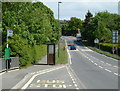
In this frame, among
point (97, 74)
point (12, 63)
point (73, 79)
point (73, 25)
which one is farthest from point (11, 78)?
point (73, 25)

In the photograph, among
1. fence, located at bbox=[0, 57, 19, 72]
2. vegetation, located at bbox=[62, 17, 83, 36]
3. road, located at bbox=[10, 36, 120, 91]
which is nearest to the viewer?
road, located at bbox=[10, 36, 120, 91]

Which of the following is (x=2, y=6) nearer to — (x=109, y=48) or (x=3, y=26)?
(x=3, y=26)

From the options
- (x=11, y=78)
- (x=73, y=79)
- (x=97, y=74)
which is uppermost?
(x=11, y=78)

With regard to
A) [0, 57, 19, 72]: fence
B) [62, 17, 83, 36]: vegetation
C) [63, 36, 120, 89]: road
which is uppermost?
[62, 17, 83, 36]: vegetation

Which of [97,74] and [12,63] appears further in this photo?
[12,63]

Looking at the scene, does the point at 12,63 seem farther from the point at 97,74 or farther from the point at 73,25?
the point at 73,25

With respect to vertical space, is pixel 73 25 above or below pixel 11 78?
above

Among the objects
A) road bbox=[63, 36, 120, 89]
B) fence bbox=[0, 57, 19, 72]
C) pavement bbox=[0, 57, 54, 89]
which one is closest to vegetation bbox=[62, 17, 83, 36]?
road bbox=[63, 36, 120, 89]

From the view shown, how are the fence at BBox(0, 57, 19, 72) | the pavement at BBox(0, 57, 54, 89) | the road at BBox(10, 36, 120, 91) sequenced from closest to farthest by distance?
1. the pavement at BBox(0, 57, 54, 89)
2. the road at BBox(10, 36, 120, 91)
3. the fence at BBox(0, 57, 19, 72)

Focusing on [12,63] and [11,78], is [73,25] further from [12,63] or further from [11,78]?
[11,78]

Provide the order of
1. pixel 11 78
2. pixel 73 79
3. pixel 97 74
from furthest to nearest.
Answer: pixel 97 74, pixel 73 79, pixel 11 78

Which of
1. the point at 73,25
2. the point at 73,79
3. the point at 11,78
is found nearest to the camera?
the point at 11,78

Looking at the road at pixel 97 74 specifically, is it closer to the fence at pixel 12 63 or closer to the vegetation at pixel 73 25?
the fence at pixel 12 63

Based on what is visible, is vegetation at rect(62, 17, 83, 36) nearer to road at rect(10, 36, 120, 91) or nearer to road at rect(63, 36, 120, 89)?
road at rect(63, 36, 120, 89)
